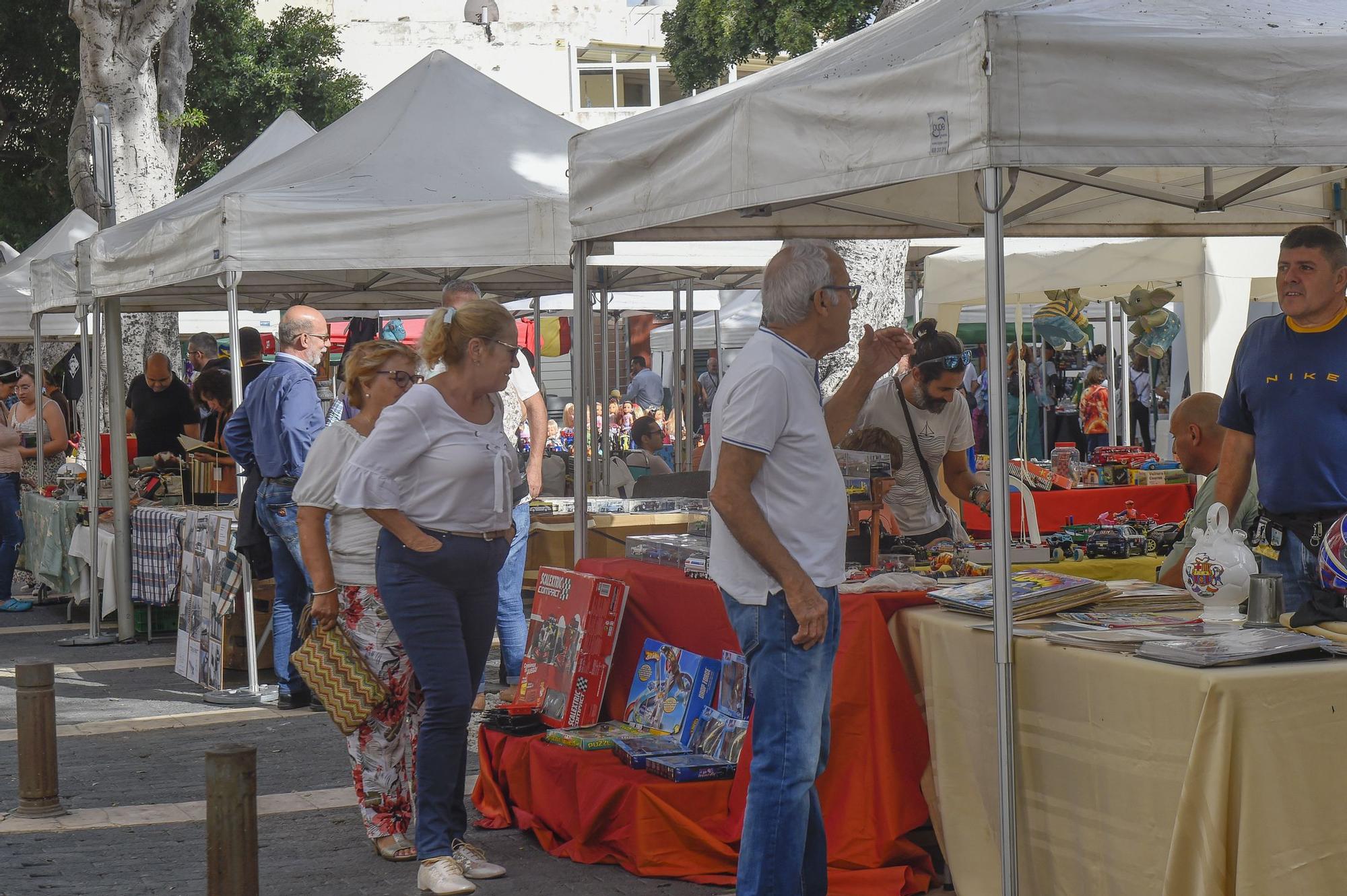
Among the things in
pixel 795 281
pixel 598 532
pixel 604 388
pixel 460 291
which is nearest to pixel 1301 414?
pixel 795 281

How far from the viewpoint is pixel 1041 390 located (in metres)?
17.5

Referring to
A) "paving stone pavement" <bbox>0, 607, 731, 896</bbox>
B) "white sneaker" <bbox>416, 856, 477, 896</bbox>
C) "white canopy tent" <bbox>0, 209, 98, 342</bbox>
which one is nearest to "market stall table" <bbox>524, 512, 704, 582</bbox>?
"paving stone pavement" <bbox>0, 607, 731, 896</bbox>

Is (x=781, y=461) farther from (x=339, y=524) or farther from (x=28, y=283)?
(x=28, y=283)

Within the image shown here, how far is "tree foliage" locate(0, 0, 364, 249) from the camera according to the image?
2408 cm

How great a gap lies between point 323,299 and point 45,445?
3.06 meters

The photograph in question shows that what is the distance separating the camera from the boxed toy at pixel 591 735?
16.0 feet

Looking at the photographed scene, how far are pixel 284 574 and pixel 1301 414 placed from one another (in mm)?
5088

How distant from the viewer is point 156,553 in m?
9.54

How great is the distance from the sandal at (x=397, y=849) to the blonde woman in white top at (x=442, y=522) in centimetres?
43

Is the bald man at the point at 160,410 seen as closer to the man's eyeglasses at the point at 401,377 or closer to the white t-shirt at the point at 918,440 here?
the man's eyeglasses at the point at 401,377

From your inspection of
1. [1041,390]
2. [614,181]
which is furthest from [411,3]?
[614,181]

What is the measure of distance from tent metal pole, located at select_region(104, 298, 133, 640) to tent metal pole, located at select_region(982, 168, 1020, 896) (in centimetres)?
752

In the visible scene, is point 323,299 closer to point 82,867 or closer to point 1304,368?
point 82,867

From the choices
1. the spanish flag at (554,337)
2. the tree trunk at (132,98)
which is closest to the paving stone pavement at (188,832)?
the tree trunk at (132,98)
